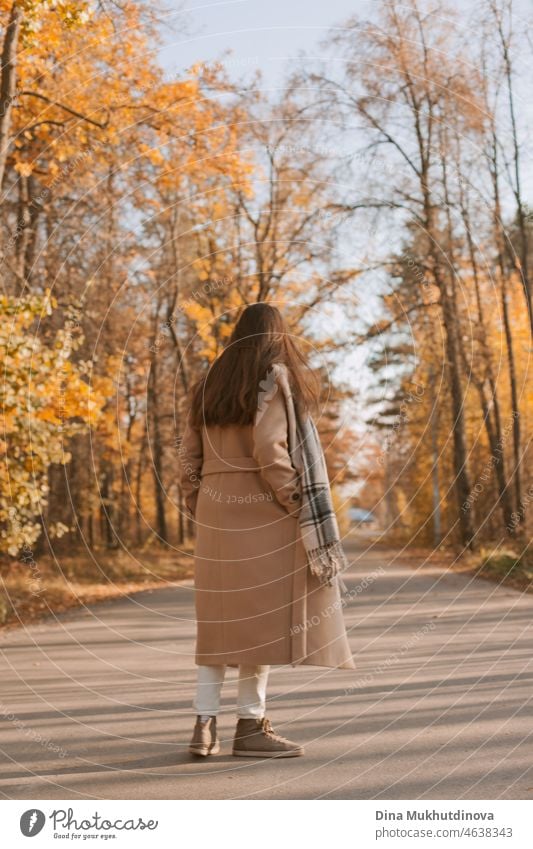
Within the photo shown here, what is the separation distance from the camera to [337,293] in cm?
1816

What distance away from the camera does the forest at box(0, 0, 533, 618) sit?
13.4 m

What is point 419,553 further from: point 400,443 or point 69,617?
point 69,617

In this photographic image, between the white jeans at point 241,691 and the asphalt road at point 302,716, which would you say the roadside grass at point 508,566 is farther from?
the white jeans at point 241,691

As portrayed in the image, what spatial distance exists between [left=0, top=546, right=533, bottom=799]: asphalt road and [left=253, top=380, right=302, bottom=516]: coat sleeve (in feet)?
4.13

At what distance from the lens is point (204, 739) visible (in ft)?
18.1

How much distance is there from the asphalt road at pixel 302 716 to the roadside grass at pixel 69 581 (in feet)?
6.66

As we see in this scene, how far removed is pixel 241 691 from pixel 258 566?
66 centimetres

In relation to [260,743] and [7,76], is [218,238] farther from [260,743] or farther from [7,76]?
[260,743]

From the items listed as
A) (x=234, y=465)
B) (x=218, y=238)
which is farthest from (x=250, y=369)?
(x=218, y=238)

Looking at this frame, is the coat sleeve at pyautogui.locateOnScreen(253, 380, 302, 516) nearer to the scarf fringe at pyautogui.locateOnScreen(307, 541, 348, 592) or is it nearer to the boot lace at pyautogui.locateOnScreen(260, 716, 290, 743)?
the scarf fringe at pyautogui.locateOnScreen(307, 541, 348, 592)

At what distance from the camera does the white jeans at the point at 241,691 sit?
221 inches

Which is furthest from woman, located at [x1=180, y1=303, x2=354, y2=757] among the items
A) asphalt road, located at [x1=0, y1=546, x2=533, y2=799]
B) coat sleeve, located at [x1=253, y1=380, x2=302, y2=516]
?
asphalt road, located at [x1=0, y1=546, x2=533, y2=799]

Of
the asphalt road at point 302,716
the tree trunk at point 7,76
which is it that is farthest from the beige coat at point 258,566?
the tree trunk at point 7,76

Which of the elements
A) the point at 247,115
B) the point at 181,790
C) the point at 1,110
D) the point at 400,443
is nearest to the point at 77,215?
the point at 247,115
